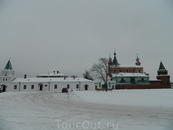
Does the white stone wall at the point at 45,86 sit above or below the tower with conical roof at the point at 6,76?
below

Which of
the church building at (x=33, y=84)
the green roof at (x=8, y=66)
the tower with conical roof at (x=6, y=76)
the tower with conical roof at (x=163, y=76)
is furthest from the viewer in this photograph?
the tower with conical roof at (x=163, y=76)

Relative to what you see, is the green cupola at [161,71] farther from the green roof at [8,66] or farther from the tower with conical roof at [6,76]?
the green roof at [8,66]

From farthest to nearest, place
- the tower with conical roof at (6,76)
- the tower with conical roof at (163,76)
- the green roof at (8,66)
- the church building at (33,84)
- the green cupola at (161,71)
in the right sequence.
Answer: the green cupola at (161,71)
the tower with conical roof at (163,76)
the green roof at (8,66)
the church building at (33,84)
the tower with conical roof at (6,76)

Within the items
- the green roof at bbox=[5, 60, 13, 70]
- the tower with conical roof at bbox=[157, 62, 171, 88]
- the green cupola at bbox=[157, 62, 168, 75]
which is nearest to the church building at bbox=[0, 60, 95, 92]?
the green roof at bbox=[5, 60, 13, 70]

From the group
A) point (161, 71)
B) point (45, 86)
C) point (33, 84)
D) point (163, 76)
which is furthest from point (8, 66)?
point (161, 71)

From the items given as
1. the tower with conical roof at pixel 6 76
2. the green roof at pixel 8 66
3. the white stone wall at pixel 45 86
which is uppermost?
the green roof at pixel 8 66

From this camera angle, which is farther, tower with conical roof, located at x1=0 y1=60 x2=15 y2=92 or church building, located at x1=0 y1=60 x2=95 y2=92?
church building, located at x1=0 y1=60 x2=95 y2=92

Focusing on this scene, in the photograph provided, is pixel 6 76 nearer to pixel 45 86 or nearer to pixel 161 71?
pixel 45 86

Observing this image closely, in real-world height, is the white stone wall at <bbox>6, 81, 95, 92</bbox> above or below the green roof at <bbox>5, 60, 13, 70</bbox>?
below

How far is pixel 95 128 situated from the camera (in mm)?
5684

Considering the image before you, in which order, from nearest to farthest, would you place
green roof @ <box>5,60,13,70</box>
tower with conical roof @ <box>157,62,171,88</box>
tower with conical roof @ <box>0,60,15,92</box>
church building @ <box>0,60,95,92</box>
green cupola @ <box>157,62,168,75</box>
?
tower with conical roof @ <box>0,60,15,92</box>, church building @ <box>0,60,95,92</box>, green roof @ <box>5,60,13,70</box>, tower with conical roof @ <box>157,62,171,88</box>, green cupola @ <box>157,62,168,75</box>

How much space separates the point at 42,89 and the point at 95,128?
36.5 metres

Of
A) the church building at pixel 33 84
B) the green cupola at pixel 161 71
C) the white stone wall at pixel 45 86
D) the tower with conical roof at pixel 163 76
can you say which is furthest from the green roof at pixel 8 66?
the green cupola at pixel 161 71

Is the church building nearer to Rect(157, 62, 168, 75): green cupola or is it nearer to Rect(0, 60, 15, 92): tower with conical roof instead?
Rect(0, 60, 15, 92): tower with conical roof
